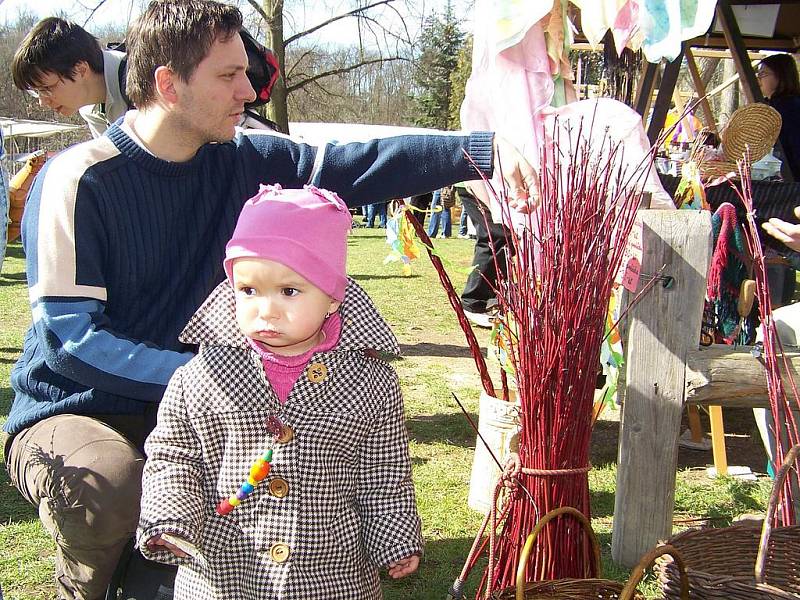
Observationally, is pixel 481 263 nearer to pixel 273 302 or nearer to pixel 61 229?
pixel 61 229

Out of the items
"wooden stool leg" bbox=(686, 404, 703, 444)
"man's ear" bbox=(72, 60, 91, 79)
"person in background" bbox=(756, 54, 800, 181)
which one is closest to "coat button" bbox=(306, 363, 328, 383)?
"man's ear" bbox=(72, 60, 91, 79)

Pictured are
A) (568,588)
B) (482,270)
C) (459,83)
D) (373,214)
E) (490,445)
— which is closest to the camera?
(568,588)

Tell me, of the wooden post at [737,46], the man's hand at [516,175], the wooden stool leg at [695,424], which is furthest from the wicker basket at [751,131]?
the man's hand at [516,175]

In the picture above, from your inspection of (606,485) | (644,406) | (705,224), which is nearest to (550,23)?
(705,224)

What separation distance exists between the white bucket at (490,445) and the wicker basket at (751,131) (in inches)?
87.6

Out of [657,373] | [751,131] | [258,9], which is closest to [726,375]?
[657,373]

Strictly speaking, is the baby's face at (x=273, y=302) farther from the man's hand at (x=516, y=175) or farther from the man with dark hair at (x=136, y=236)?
the man's hand at (x=516, y=175)

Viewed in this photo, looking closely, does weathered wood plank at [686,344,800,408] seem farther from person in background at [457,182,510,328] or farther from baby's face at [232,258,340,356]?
person in background at [457,182,510,328]

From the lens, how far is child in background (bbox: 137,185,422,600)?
180 centimetres

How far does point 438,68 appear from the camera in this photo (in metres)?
34.2

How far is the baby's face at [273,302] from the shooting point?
5.87 feet

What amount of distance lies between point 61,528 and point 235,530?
0.59 metres

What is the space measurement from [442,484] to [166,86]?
2081mm

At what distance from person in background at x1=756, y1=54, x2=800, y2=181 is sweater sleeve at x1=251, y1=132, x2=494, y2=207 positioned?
382 centimetres
